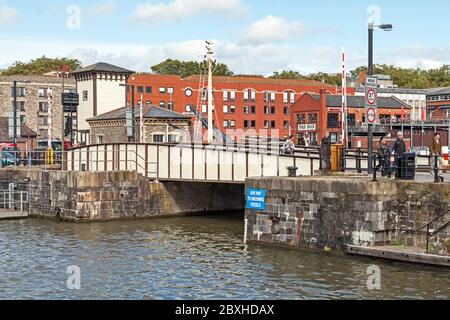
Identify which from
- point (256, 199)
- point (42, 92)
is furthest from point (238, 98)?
point (256, 199)

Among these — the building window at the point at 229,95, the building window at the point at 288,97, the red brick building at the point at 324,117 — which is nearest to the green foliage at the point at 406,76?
the building window at the point at 288,97

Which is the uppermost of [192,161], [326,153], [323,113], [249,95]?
[249,95]

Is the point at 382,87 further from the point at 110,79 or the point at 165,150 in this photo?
the point at 165,150

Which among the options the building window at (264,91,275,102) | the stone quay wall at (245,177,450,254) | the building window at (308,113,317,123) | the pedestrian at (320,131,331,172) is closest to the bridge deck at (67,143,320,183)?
the pedestrian at (320,131,331,172)

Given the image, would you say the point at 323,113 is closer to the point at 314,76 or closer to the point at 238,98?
the point at 238,98

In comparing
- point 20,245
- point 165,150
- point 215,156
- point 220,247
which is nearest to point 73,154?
point 165,150

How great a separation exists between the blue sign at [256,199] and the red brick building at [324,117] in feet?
222

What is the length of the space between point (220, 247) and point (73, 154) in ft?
62.7

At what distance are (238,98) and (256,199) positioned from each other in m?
81.7

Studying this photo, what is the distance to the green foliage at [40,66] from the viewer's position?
124 metres

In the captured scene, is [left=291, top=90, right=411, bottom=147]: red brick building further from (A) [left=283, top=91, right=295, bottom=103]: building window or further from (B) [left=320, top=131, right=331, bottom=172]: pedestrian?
(B) [left=320, top=131, right=331, bottom=172]: pedestrian

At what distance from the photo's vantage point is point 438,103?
407ft

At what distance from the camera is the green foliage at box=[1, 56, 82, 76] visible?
4884 inches

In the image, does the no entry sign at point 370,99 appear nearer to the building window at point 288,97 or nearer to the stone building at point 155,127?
the stone building at point 155,127
